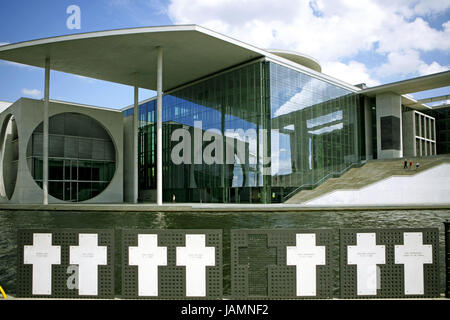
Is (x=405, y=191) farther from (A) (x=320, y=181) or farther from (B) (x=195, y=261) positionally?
(B) (x=195, y=261)

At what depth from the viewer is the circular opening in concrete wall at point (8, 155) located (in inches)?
1396

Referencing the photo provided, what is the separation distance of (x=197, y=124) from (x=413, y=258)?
105 feet

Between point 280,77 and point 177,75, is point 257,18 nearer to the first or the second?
point 280,77

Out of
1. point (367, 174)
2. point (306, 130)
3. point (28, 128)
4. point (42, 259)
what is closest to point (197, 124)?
point (306, 130)

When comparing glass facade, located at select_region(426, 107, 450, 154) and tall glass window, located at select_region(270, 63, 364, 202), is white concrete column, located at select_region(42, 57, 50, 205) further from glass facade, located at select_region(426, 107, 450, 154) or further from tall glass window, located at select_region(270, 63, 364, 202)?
glass facade, located at select_region(426, 107, 450, 154)

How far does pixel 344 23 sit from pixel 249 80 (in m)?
8.83

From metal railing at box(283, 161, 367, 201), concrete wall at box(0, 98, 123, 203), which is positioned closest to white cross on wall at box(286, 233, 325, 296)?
metal railing at box(283, 161, 367, 201)

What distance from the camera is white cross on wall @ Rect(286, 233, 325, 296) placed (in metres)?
4.82

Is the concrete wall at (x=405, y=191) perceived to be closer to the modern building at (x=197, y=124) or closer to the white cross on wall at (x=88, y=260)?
the modern building at (x=197, y=124)

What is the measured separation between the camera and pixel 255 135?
3084 cm

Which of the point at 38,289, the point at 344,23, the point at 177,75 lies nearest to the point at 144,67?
the point at 177,75

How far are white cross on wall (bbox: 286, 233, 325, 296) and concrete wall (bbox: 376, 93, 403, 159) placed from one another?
39766 mm

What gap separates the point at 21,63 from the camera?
103ft

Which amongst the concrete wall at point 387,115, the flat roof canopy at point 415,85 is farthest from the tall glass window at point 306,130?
the concrete wall at point 387,115
